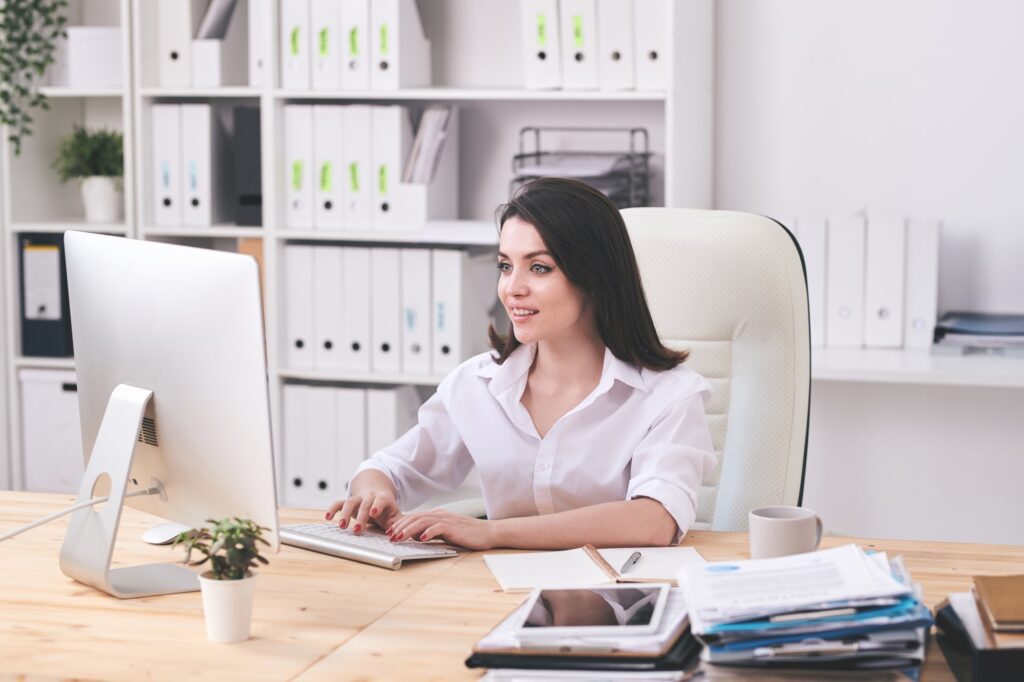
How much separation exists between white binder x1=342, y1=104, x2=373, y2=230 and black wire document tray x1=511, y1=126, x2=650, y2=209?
38 centimetres

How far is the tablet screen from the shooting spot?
49.3 inches

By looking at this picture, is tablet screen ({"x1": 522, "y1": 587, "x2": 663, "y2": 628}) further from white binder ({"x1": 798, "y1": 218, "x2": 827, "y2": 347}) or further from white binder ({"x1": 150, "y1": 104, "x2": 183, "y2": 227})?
white binder ({"x1": 150, "y1": 104, "x2": 183, "y2": 227})

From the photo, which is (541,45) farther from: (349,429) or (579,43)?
(349,429)

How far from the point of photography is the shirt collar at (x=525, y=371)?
6.23ft

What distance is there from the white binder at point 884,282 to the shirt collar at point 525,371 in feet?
4.55

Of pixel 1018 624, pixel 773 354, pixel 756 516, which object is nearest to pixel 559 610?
pixel 756 516

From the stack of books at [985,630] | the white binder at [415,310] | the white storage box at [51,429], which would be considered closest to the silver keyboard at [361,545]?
the stack of books at [985,630]

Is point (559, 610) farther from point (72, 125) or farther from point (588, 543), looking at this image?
point (72, 125)

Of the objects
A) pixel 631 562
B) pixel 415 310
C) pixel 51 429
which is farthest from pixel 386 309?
pixel 631 562

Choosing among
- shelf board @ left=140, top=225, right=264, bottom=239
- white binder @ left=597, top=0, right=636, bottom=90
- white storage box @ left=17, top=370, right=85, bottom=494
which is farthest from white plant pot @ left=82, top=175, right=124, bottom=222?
white binder @ left=597, top=0, right=636, bottom=90

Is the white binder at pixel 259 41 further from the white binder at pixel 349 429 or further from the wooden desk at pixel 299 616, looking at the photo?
the wooden desk at pixel 299 616

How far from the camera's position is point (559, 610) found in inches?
50.7

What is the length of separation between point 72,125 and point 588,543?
279cm

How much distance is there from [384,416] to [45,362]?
1064 millimetres
